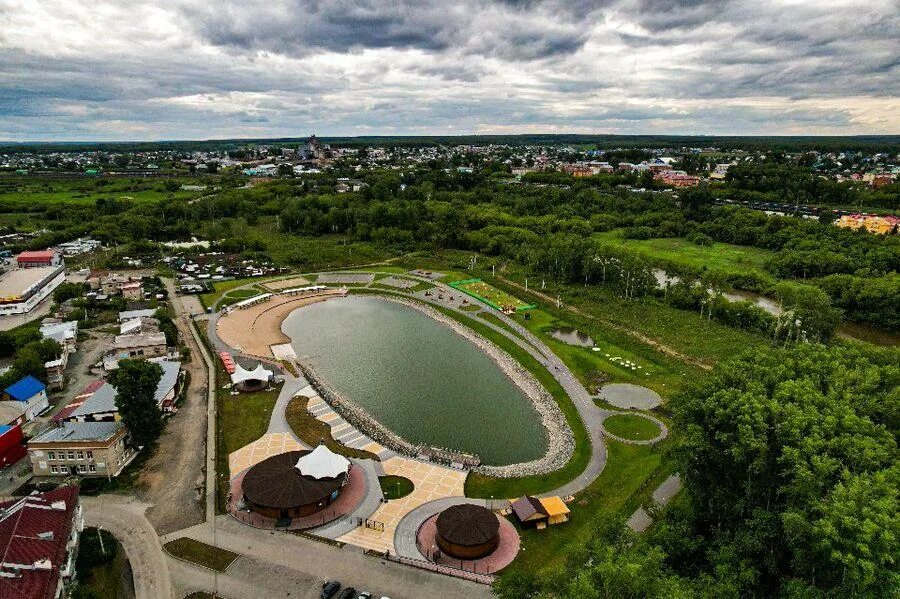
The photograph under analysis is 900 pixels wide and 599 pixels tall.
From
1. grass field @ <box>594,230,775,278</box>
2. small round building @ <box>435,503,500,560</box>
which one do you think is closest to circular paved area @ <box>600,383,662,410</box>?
small round building @ <box>435,503,500,560</box>

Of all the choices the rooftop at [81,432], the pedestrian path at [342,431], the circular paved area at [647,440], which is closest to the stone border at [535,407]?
the pedestrian path at [342,431]

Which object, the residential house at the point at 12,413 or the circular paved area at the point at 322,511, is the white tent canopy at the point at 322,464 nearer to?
the circular paved area at the point at 322,511

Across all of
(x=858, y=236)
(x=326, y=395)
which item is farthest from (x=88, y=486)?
(x=858, y=236)

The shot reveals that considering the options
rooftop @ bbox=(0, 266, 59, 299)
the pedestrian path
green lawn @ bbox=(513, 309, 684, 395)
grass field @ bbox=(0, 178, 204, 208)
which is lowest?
the pedestrian path

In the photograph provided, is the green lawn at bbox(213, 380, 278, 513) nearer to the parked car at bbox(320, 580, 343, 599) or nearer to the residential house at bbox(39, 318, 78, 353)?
the parked car at bbox(320, 580, 343, 599)

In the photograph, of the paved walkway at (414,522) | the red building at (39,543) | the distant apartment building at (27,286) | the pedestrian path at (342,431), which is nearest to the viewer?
the red building at (39,543)

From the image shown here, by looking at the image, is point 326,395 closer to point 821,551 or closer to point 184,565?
point 184,565
